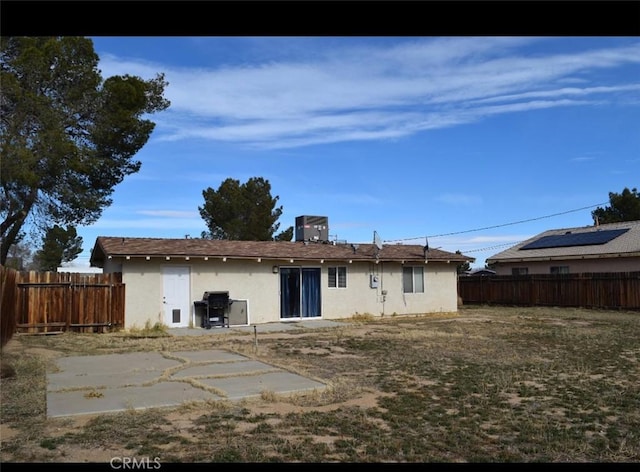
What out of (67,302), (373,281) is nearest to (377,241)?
Result: (373,281)

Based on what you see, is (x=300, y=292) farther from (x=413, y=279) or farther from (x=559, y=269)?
(x=559, y=269)

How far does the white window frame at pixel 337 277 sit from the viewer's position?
68.7 ft

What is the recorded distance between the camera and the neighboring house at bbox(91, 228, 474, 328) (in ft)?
56.7

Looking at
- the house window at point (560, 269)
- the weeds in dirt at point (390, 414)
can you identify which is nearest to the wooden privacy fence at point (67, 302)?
the weeds in dirt at point (390, 414)

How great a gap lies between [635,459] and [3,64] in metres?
19.5

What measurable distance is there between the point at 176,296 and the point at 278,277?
12.1 feet

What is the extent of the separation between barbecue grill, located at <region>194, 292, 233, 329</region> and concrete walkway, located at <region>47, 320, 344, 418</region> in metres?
5.68

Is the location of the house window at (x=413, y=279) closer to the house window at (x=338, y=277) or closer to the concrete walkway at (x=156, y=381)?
the house window at (x=338, y=277)

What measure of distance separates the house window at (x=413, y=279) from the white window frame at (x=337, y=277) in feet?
9.08

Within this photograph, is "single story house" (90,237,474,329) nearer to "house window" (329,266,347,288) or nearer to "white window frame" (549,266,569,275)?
"house window" (329,266,347,288)

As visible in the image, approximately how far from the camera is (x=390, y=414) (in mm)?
6539

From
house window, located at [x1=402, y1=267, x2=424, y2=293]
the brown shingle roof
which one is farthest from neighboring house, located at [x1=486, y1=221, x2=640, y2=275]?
house window, located at [x1=402, y1=267, x2=424, y2=293]

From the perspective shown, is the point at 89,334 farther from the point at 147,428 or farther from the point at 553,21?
the point at 553,21

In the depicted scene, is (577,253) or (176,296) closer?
(176,296)
